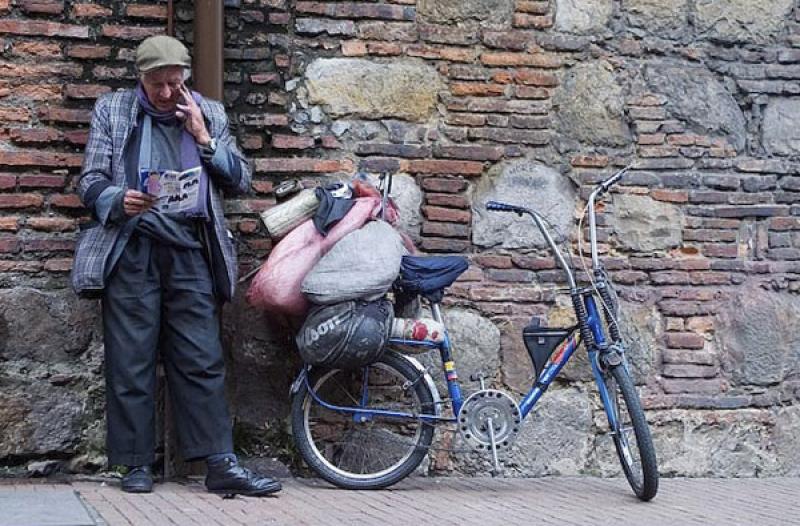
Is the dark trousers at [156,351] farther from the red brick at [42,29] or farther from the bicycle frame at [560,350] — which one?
the red brick at [42,29]

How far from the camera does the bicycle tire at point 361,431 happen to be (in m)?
5.58

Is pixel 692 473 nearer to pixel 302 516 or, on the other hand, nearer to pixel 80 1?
pixel 302 516

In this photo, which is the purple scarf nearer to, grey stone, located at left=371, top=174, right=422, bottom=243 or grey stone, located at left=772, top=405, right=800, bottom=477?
grey stone, located at left=371, top=174, right=422, bottom=243

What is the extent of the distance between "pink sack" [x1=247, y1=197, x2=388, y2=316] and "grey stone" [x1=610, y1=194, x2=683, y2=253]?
1546 mm

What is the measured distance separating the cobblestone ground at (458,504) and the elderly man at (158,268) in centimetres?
21

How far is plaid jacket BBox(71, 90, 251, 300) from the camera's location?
5.21 meters

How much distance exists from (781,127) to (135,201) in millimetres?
3532

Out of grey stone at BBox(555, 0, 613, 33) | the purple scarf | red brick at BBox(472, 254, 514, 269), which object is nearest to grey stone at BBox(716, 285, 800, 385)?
red brick at BBox(472, 254, 514, 269)

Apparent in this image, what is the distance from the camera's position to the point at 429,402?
561 cm

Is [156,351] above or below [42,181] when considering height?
below

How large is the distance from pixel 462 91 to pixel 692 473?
7.44ft

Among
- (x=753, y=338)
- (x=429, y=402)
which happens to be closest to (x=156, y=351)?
(x=429, y=402)

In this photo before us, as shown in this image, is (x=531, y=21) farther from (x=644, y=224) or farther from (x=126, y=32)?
(x=126, y=32)

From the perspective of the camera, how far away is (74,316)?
568 cm
